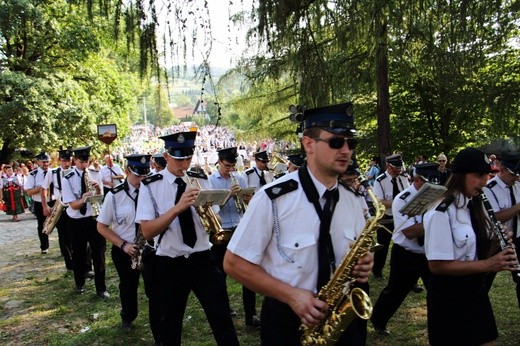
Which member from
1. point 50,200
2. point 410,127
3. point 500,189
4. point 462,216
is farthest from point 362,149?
point 462,216

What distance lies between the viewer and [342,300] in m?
2.85

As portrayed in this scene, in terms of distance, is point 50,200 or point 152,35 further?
point 50,200

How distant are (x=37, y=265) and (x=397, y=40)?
902 centimetres

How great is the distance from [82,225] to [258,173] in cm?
303

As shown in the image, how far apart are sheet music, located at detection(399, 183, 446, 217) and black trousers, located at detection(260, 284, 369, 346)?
5.38 feet

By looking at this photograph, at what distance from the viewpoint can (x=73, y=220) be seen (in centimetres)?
864

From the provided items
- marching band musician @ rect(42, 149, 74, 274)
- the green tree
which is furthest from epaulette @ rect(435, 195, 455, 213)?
the green tree

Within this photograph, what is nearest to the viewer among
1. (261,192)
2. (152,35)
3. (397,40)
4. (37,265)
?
(261,192)

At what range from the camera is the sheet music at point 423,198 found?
4.32m

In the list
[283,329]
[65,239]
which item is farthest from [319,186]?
[65,239]

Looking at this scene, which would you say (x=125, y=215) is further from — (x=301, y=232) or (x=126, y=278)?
(x=301, y=232)

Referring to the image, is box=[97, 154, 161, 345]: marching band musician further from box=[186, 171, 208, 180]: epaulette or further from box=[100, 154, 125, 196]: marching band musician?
box=[100, 154, 125, 196]: marching band musician

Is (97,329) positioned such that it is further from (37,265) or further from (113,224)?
(37,265)

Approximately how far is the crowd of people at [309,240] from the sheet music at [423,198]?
0.03m
